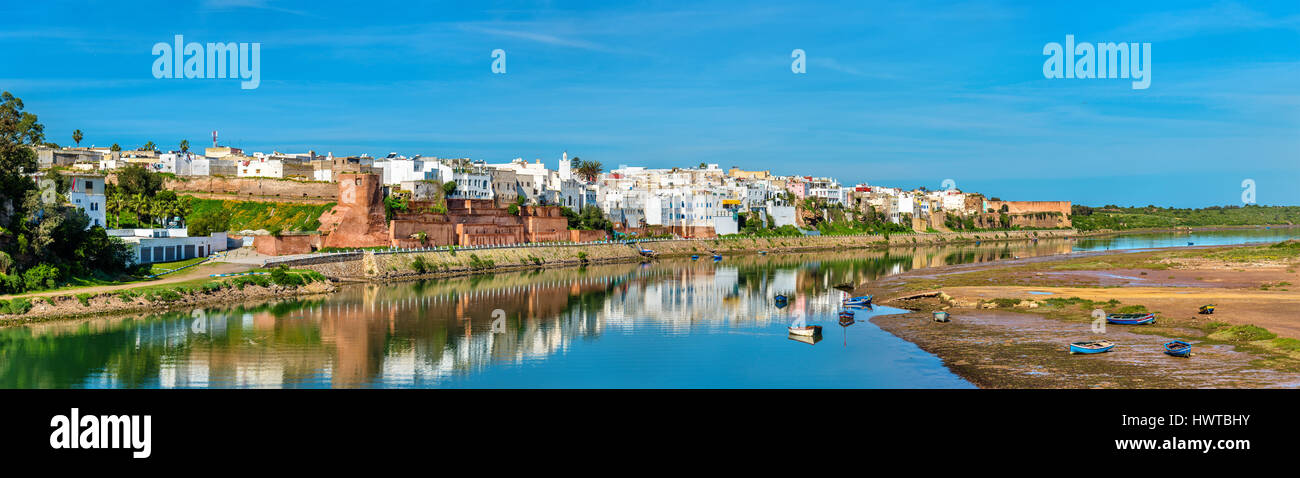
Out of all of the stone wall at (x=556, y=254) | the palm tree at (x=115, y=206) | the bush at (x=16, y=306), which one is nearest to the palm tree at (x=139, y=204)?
the palm tree at (x=115, y=206)

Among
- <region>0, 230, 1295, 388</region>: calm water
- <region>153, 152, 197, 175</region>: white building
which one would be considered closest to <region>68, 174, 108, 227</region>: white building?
<region>0, 230, 1295, 388</region>: calm water

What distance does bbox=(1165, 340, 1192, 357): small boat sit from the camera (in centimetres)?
2794

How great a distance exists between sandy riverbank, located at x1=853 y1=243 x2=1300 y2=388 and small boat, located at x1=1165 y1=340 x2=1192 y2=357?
268 mm

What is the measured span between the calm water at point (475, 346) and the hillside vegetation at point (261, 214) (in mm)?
22860

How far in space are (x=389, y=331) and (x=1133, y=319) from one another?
1115 inches

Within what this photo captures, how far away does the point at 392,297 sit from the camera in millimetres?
51094

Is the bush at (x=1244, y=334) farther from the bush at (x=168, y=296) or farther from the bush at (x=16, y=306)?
the bush at (x=16, y=306)

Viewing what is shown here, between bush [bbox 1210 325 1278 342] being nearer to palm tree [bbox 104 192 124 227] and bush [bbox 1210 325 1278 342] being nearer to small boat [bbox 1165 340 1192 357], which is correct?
small boat [bbox 1165 340 1192 357]

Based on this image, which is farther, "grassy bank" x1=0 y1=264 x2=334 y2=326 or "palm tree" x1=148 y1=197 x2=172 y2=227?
"palm tree" x1=148 y1=197 x2=172 y2=227

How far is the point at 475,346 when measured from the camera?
112 ft

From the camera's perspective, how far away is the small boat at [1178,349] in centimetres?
2794

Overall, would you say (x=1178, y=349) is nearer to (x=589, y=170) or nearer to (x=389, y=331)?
(x=389, y=331)
